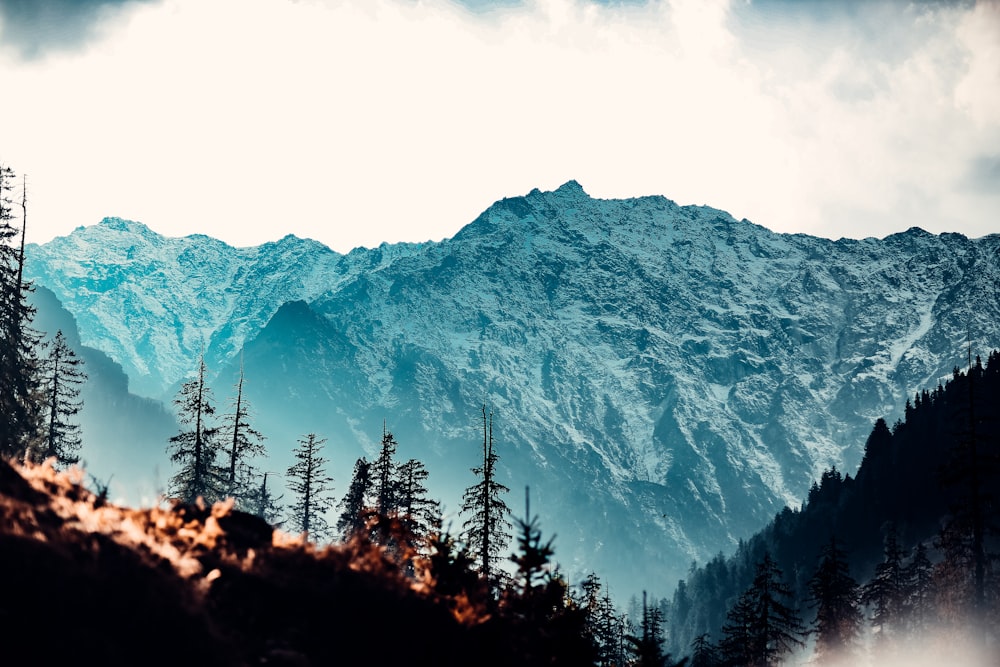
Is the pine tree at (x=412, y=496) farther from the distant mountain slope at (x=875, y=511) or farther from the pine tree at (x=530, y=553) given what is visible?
the distant mountain slope at (x=875, y=511)

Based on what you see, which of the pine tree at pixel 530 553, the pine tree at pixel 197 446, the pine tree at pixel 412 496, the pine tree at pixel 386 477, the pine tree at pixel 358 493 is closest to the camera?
the pine tree at pixel 530 553

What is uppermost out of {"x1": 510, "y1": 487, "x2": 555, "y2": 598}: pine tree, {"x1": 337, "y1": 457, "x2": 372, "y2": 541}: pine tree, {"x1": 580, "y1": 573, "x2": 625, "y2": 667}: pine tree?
{"x1": 337, "y1": 457, "x2": 372, "y2": 541}: pine tree

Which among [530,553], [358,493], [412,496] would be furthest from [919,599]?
[530,553]

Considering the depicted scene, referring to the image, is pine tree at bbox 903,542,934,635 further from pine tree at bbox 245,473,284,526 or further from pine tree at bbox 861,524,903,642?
pine tree at bbox 245,473,284,526

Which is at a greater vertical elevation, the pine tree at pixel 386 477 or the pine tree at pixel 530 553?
the pine tree at pixel 386 477

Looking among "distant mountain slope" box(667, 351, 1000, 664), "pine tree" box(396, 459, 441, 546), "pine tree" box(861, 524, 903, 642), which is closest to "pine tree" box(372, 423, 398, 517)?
"pine tree" box(396, 459, 441, 546)

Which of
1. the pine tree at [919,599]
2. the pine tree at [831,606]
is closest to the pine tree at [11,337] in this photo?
the pine tree at [831,606]

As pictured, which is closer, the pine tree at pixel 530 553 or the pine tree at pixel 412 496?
the pine tree at pixel 530 553

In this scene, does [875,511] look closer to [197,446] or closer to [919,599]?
[919,599]

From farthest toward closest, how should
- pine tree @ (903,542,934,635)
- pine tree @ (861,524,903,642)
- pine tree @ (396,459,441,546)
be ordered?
pine tree @ (903,542,934,635)
pine tree @ (861,524,903,642)
pine tree @ (396,459,441,546)

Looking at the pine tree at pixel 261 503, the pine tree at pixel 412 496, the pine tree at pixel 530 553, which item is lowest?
the pine tree at pixel 530 553

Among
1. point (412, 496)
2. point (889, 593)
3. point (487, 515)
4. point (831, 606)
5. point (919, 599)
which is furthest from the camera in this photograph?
point (919, 599)

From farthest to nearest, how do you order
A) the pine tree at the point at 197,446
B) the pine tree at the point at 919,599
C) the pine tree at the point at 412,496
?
the pine tree at the point at 919,599
the pine tree at the point at 197,446
the pine tree at the point at 412,496

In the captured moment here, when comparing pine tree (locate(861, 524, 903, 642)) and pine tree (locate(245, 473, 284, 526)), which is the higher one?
pine tree (locate(245, 473, 284, 526))
